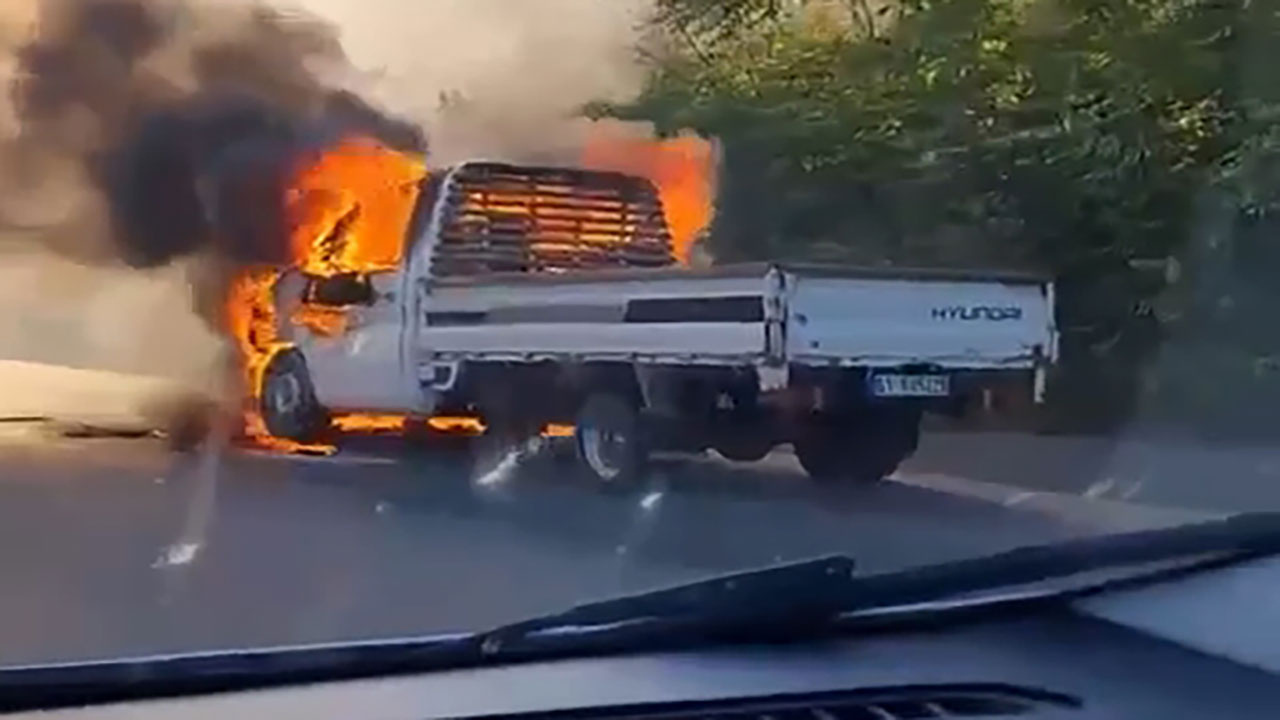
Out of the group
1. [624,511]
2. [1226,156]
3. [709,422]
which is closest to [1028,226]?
[1226,156]

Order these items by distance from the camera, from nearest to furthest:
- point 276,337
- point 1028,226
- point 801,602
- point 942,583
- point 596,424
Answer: point 801,602, point 942,583, point 276,337, point 596,424, point 1028,226

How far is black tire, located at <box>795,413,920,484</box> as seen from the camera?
17.3 feet

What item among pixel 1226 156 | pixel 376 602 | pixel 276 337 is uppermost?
pixel 1226 156

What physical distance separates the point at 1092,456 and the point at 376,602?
221 centimetres

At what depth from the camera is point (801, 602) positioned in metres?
3.90

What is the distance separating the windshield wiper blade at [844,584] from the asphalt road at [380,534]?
0.47ft

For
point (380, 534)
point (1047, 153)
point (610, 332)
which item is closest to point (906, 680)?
point (380, 534)

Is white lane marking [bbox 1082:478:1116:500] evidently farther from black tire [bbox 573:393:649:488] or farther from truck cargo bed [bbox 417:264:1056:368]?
black tire [bbox 573:393:649:488]

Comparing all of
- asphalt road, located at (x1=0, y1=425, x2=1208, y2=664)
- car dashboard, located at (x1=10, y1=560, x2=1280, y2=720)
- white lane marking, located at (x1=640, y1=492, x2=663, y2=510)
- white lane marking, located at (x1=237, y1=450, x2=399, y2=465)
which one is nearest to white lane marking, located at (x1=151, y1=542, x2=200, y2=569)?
asphalt road, located at (x1=0, y1=425, x2=1208, y2=664)

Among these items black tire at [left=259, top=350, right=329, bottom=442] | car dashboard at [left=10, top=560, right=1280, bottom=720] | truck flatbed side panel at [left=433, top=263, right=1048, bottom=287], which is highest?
truck flatbed side panel at [left=433, top=263, right=1048, bottom=287]

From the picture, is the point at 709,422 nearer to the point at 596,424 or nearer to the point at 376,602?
the point at 596,424

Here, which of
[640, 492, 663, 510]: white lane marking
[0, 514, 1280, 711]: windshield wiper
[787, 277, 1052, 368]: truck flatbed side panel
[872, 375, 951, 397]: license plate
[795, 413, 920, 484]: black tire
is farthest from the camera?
[872, 375, 951, 397]: license plate

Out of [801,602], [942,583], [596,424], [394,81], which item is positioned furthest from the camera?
[596,424]

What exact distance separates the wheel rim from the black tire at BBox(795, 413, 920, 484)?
1.50 feet
